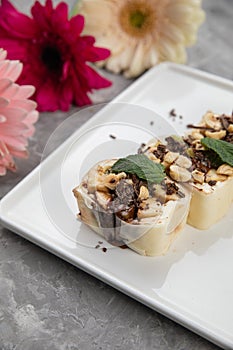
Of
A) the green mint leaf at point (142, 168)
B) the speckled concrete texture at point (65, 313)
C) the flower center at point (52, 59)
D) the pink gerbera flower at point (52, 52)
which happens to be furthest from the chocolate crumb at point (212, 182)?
the flower center at point (52, 59)

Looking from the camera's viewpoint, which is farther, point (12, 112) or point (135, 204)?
point (12, 112)

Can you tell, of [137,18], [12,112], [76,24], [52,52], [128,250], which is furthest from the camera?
[137,18]

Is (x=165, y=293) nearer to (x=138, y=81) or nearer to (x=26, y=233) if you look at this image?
(x=26, y=233)

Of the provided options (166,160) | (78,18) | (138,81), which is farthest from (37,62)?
(166,160)

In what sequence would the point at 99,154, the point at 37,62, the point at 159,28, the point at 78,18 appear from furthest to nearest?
1. the point at 159,28
2. the point at 37,62
3. the point at 78,18
4. the point at 99,154

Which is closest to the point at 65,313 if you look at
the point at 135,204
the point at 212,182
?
the point at 135,204

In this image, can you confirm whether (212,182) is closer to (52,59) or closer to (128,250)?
(128,250)

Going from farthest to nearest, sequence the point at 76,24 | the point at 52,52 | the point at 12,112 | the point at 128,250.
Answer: the point at 52,52, the point at 76,24, the point at 12,112, the point at 128,250
